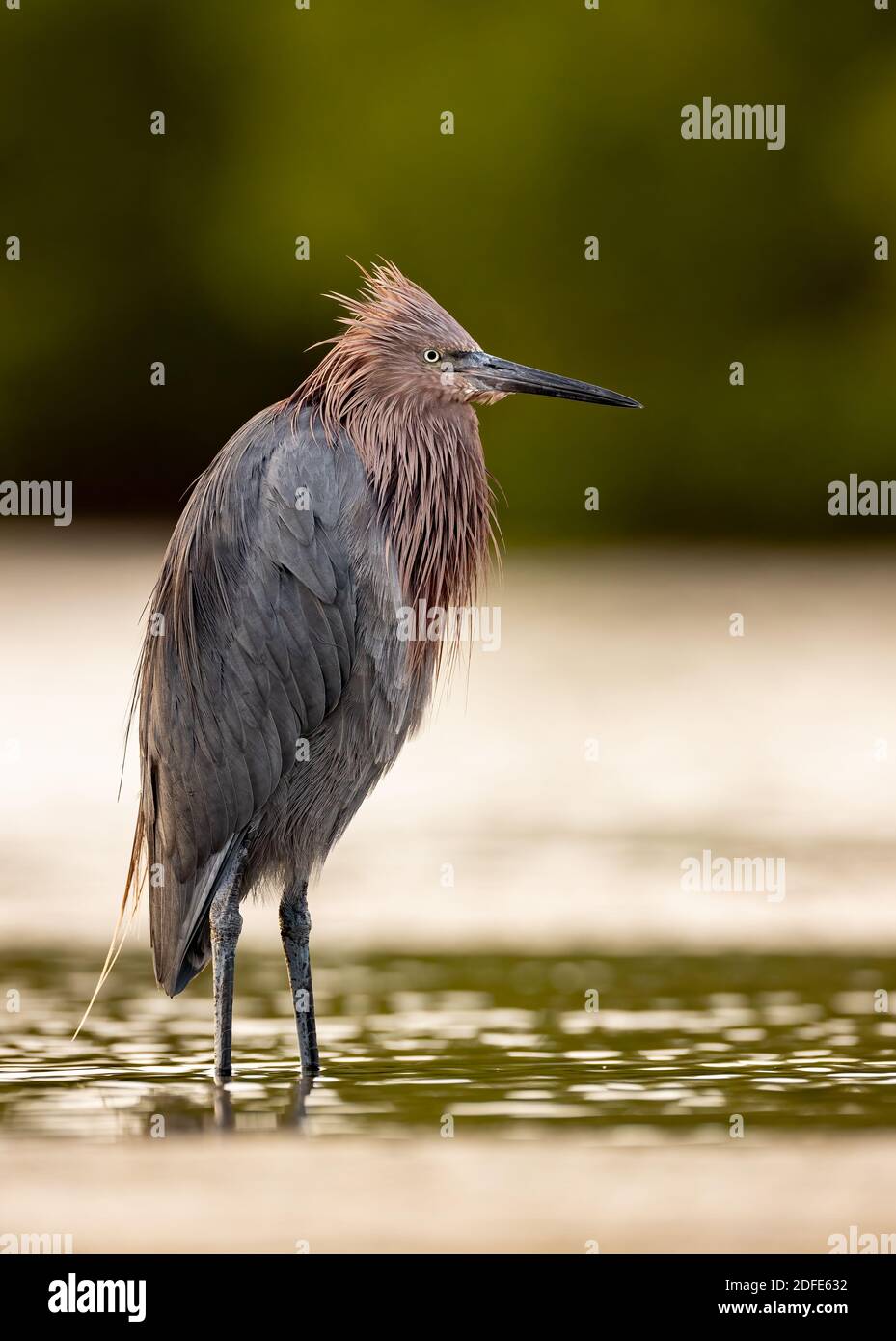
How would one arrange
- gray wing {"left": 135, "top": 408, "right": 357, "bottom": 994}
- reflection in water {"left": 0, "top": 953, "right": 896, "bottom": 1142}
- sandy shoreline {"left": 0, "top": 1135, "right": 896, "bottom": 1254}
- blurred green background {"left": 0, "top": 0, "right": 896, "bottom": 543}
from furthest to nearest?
blurred green background {"left": 0, "top": 0, "right": 896, "bottom": 543}, gray wing {"left": 135, "top": 408, "right": 357, "bottom": 994}, reflection in water {"left": 0, "top": 953, "right": 896, "bottom": 1142}, sandy shoreline {"left": 0, "top": 1135, "right": 896, "bottom": 1254}

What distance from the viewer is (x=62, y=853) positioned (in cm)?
1399

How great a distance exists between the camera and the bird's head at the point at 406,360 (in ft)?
30.0

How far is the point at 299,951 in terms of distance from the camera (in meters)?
9.13

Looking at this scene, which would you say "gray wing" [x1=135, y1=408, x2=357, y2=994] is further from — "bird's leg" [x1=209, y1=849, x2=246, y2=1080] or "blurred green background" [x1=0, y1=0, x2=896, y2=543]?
"blurred green background" [x1=0, y1=0, x2=896, y2=543]

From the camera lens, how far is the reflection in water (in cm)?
809

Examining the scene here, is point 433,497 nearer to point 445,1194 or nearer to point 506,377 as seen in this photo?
point 506,377

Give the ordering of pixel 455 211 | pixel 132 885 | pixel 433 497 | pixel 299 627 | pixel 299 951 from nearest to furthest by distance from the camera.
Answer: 1. pixel 299 627
2. pixel 299 951
3. pixel 433 497
4. pixel 132 885
5. pixel 455 211

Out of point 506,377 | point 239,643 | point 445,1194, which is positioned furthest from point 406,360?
point 445,1194

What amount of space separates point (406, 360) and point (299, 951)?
2253 mm

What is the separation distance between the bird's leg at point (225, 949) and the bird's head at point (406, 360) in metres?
1.81

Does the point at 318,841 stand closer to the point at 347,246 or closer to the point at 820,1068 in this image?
the point at 820,1068

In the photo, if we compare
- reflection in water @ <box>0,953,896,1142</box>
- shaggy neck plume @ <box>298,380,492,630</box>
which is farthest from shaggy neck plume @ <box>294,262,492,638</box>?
reflection in water @ <box>0,953,896,1142</box>

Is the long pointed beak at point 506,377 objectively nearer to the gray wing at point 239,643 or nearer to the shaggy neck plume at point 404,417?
the shaggy neck plume at point 404,417

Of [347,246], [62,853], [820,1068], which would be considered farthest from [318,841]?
[347,246]
